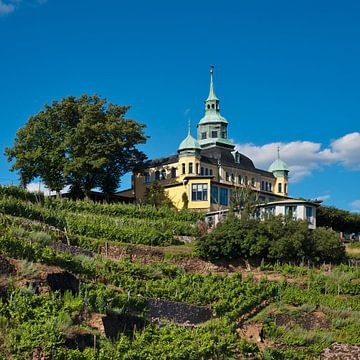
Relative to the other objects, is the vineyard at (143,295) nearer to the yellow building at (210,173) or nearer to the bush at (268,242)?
the bush at (268,242)

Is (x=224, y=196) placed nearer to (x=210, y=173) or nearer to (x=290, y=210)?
(x=210, y=173)

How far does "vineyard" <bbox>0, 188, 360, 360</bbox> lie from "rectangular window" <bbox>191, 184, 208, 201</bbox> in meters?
9.47

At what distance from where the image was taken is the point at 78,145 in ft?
198

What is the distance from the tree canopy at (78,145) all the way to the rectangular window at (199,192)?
517 cm

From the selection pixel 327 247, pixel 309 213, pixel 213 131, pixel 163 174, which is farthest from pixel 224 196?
pixel 327 247

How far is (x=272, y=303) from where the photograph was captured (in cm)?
4025

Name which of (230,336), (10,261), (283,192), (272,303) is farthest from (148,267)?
(283,192)

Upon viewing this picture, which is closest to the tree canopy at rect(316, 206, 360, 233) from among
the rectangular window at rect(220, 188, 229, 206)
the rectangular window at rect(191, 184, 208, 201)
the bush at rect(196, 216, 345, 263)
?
the rectangular window at rect(220, 188, 229, 206)

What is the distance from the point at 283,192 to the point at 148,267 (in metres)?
37.2

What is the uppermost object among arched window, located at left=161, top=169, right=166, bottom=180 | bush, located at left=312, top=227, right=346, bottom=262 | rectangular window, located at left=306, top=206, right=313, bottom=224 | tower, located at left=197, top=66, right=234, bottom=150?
tower, located at left=197, top=66, right=234, bottom=150

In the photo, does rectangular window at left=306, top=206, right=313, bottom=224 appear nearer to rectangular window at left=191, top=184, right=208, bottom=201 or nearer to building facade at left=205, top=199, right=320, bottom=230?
building facade at left=205, top=199, right=320, bottom=230

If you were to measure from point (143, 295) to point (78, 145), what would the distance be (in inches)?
1034

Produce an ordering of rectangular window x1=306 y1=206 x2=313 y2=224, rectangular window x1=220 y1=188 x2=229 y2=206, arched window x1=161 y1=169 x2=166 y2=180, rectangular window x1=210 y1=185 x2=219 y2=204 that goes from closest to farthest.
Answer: rectangular window x1=306 y1=206 x2=313 y2=224, rectangular window x1=210 y1=185 x2=219 y2=204, rectangular window x1=220 y1=188 x2=229 y2=206, arched window x1=161 y1=169 x2=166 y2=180

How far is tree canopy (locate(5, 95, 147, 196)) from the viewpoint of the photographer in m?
60.6
